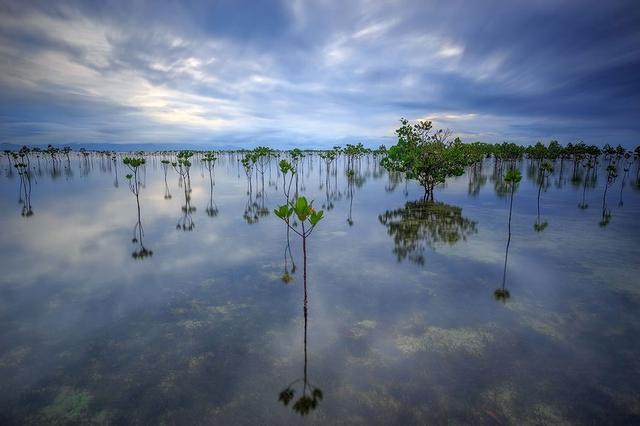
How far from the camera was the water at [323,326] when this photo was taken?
9234mm

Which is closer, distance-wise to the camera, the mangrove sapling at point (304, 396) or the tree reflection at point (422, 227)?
the mangrove sapling at point (304, 396)

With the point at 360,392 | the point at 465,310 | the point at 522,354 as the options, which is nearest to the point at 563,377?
the point at 522,354

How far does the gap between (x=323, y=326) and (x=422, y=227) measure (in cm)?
1777

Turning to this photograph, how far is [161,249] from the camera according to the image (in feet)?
74.6

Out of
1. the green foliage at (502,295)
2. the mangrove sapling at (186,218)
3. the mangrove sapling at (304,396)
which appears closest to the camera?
the mangrove sapling at (304,396)

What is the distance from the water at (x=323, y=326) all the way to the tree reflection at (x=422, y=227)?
27 cm

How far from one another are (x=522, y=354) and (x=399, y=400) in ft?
16.6

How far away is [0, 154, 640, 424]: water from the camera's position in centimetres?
923

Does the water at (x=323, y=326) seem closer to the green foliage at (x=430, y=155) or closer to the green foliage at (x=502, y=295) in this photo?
the green foliage at (x=502, y=295)

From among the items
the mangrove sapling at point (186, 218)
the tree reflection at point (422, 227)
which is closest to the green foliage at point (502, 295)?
the tree reflection at point (422, 227)

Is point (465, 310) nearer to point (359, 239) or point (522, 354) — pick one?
point (522, 354)

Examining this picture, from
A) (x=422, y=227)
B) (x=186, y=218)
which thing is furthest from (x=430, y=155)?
(x=186, y=218)

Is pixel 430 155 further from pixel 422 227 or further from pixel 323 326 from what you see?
pixel 323 326

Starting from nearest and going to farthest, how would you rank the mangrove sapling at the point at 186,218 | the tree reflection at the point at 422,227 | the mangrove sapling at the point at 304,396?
the mangrove sapling at the point at 304,396 < the tree reflection at the point at 422,227 < the mangrove sapling at the point at 186,218
